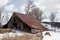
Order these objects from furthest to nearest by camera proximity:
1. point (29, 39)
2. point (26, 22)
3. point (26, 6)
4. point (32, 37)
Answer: point (26, 6) < point (26, 22) < point (32, 37) < point (29, 39)

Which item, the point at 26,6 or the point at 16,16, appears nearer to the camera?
the point at 16,16

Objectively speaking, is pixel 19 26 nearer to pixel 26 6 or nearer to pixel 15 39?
pixel 15 39

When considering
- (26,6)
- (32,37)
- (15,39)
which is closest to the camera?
(15,39)

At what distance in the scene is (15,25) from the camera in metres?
40.2

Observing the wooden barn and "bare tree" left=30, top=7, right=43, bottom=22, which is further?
"bare tree" left=30, top=7, right=43, bottom=22

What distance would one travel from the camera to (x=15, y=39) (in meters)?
15.6

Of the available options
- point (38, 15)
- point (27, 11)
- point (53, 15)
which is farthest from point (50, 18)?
point (27, 11)

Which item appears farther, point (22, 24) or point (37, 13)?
point (37, 13)

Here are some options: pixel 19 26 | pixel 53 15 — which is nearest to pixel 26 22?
pixel 19 26

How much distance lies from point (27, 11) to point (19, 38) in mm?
53930

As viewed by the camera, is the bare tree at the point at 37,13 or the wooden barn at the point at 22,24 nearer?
the wooden barn at the point at 22,24

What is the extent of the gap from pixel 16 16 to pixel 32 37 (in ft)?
66.3

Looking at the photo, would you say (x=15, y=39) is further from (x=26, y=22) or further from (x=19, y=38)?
(x=26, y=22)

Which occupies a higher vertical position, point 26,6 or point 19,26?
point 26,6
